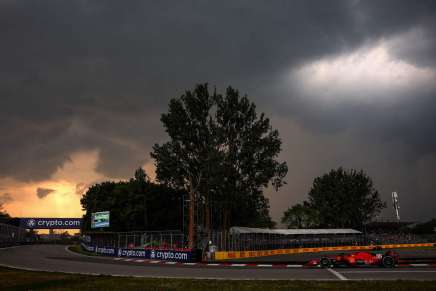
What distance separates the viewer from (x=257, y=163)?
178 ft

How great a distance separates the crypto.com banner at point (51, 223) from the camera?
96594 millimetres

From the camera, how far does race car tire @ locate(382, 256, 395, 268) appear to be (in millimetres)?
26217

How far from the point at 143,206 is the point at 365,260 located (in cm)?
6317

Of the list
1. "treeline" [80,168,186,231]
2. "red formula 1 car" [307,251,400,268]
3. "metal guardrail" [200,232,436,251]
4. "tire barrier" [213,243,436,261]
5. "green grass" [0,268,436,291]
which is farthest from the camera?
"treeline" [80,168,186,231]

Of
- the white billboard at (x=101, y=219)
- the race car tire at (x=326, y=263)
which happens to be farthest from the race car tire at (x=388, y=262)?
the white billboard at (x=101, y=219)

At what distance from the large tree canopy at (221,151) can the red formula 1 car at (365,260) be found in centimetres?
2545

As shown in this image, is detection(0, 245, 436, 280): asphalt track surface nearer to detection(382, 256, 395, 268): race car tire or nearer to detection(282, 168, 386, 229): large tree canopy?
detection(382, 256, 395, 268): race car tire

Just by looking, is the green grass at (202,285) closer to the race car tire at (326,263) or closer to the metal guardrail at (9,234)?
the race car tire at (326,263)

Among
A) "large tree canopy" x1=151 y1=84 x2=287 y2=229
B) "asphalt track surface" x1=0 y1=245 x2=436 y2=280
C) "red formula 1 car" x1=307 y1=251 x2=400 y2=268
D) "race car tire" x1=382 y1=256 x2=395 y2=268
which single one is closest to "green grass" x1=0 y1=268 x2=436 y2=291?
"asphalt track surface" x1=0 y1=245 x2=436 y2=280

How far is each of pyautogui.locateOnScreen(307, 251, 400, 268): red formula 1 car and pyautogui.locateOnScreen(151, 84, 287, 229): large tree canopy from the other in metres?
25.5

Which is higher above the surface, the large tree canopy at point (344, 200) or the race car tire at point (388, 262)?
the large tree canopy at point (344, 200)

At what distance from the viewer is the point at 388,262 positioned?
26.4 m

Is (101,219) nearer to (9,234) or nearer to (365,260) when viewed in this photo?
(9,234)

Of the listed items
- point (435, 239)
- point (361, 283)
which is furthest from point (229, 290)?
point (435, 239)
